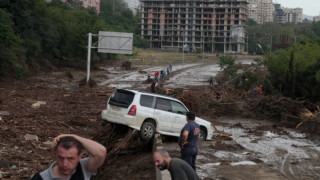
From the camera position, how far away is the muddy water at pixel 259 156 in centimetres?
1220

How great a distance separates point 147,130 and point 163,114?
914 mm

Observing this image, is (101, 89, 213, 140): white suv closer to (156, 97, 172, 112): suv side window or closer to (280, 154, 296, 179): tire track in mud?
(156, 97, 172, 112): suv side window

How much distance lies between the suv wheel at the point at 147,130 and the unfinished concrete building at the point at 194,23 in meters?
151

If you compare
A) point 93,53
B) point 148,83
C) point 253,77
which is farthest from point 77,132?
point 93,53

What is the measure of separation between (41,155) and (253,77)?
33247 millimetres

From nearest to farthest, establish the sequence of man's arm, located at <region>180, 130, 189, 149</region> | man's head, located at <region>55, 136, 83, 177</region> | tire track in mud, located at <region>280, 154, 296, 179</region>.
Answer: man's head, located at <region>55, 136, 83, 177</region> → man's arm, located at <region>180, 130, 189, 149</region> → tire track in mud, located at <region>280, 154, 296, 179</region>

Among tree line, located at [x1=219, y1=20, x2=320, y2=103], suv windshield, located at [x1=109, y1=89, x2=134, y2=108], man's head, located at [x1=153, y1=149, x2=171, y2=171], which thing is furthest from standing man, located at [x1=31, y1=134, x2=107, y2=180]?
tree line, located at [x1=219, y1=20, x2=320, y2=103]

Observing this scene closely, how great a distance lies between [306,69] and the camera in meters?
34.2

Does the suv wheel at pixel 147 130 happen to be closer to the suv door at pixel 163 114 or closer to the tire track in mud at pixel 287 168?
the suv door at pixel 163 114

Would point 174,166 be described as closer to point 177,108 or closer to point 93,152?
point 93,152

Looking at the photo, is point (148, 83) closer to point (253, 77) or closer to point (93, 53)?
point (253, 77)

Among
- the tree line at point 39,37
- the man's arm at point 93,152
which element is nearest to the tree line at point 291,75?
the tree line at point 39,37

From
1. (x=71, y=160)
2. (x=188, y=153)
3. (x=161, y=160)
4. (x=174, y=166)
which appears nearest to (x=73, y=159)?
(x=71, y=160)

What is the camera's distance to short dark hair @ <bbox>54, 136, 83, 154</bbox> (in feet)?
11.8
